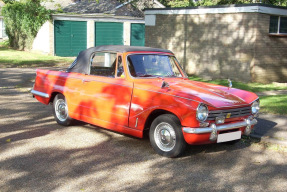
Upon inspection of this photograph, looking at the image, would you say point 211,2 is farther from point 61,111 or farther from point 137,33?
point 61,111

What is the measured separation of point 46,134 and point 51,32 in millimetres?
20530

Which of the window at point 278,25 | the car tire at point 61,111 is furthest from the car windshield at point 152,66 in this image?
the window at point 278,25

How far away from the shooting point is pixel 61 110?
25.1ft

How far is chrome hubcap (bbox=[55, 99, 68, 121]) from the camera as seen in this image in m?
7.56

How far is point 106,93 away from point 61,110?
1.55 metres

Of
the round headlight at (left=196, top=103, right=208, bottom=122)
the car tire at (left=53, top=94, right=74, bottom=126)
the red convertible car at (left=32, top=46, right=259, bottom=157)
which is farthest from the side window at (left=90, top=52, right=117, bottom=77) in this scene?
the round headlight at (left=196, top=103, right=208, bottom=122)

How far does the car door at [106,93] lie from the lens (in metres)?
6.23

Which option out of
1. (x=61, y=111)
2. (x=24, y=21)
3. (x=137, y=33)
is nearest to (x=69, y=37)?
(x=24, y=21)

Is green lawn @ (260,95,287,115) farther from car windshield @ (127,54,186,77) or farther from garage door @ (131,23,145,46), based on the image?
garage door @ (131,23,145,46)

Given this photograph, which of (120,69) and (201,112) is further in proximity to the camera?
(120,69)

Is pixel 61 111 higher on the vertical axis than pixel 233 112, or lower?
lower

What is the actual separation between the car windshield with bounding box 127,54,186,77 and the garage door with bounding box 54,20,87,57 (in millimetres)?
20997

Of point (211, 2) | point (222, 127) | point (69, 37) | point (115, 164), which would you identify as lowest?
point (115, 164)

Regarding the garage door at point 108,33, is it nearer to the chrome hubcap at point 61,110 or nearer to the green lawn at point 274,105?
the green lawn at point 274,105
